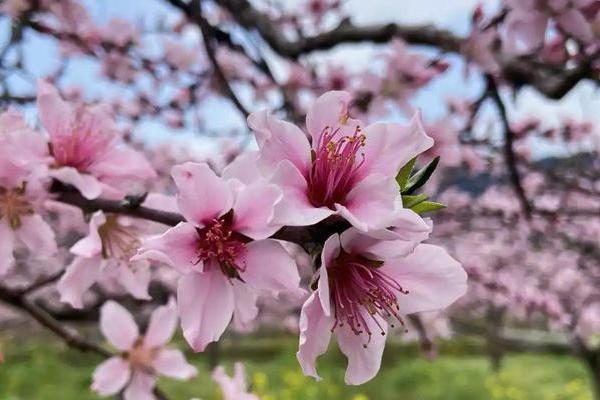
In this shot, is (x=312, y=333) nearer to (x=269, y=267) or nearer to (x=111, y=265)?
(x=269, y=267)

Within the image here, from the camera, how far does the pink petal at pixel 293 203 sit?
21.3 inches

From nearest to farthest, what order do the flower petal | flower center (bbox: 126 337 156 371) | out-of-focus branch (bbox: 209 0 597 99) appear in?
the flower petal → flower center (bbox: 126 337 156 371) → out-of-focus branch (bbox: 209 0 597 99)

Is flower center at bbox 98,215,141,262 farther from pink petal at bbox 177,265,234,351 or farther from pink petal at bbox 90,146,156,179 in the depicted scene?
pink petal at bbox 177,265,234,351

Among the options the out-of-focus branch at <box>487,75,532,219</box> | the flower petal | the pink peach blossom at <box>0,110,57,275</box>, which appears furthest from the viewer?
the out-of-focus branch at <box>487,75,532,219</box>

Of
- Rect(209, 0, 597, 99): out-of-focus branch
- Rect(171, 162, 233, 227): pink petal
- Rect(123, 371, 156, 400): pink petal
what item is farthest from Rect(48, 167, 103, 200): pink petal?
Rect(209, 0, 597, 99): out-of-focus branch

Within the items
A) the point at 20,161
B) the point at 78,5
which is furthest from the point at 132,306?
the point at 20,161

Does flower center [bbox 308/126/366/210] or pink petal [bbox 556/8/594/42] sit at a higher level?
pink petal [bbox 556/8/594/42]

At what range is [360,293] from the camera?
2.14 ft

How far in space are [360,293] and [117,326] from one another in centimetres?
83

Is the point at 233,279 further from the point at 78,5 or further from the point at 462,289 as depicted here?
the point at 78,5

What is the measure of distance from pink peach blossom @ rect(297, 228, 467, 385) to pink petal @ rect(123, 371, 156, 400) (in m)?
0.70

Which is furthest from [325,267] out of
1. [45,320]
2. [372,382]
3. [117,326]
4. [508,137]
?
[372,382]

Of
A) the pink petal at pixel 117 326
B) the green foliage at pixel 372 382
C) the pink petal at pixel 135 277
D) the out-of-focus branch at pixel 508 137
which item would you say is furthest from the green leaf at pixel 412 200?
the green foliage at pixel 372 382

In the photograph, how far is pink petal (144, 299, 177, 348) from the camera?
129 cm
